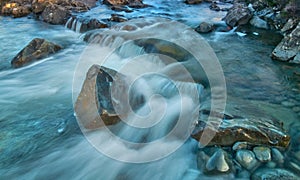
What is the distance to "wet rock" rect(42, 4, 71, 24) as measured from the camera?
11797 millimetres

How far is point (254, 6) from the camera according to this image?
36.6 ft

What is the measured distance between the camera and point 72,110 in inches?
197

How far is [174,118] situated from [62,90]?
2663 millimetres

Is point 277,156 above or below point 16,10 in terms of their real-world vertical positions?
above

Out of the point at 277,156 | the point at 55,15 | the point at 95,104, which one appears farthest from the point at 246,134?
the point at 55,15

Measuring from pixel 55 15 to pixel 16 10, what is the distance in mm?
2477

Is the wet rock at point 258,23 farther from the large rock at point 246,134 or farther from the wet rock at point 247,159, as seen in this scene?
the wet rock at point 247,159

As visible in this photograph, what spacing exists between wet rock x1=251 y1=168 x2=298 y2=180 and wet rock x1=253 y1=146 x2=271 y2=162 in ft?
0.49

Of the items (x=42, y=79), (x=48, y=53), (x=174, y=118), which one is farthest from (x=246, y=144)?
(x=48, y=53)

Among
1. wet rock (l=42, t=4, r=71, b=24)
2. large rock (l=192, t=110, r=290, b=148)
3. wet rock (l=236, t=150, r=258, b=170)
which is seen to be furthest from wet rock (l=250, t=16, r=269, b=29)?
wet rock (l=42, t=4, r=71, b=24)

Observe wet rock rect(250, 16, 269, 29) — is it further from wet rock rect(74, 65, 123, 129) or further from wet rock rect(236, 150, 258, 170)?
wet rock rect(236, 150, 258, 170)

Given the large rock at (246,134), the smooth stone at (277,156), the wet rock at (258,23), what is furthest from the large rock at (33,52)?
the wet rock at (258,23)

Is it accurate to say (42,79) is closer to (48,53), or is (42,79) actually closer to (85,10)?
(48,53)

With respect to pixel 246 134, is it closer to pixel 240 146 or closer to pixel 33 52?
pixel 240 146
